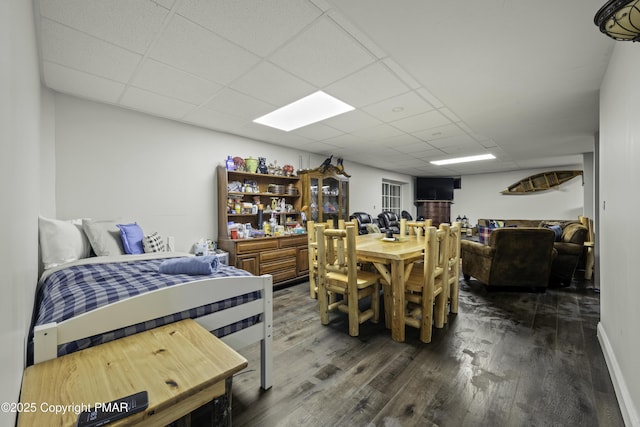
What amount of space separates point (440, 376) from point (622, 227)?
1.57 metres

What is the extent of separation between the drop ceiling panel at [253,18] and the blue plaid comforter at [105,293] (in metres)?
1.62

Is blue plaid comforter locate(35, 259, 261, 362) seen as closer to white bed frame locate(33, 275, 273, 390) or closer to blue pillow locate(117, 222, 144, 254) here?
white bed frame locate(33, 275, 273, 390)

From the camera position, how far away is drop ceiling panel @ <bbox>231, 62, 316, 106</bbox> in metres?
2.22

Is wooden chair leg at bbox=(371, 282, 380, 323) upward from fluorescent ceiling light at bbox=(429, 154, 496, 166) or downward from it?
downward

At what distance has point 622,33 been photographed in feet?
3.24

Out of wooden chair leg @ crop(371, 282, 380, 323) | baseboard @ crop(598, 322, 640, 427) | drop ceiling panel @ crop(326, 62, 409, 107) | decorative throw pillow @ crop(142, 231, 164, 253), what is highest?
drop ceiling panel @ crop(326, 62, 409, 107)

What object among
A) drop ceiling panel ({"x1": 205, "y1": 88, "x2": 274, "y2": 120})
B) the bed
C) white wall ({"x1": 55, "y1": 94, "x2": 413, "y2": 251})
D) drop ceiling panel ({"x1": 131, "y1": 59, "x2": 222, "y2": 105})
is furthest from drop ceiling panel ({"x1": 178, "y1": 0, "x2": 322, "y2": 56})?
white wall ({"x1": 55, "y1": 94, "x2": 413, "y2": 251})

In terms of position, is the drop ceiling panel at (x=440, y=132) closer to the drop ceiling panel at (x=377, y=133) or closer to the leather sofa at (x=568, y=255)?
the drop ceiling panel at (x=377, y=133)

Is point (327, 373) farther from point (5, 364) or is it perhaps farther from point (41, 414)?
point (5, 364)

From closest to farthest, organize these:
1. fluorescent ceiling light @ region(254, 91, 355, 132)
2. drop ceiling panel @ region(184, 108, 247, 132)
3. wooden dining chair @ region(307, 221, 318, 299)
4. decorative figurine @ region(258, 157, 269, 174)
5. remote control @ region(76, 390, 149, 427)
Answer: remote control @ region(76, 390, 149, 427), fluorescent ceiling light @ region(254, 91, 355, 132), drop ceiling panel @ region(184, 108, 247, 132), wooden dining chair @ region(307, 221, 318, 299), decorative figurine @ region(258, 157, 269, 174)

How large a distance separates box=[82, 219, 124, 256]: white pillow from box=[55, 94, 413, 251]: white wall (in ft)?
1.05

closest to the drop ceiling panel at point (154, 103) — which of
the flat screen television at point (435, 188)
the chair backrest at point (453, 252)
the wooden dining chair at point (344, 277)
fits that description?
the wooden dining chair at point (344, 277)

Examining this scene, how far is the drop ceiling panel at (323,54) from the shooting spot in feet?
5.75

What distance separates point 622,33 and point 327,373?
2.27 m
